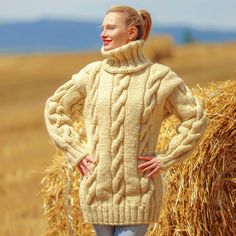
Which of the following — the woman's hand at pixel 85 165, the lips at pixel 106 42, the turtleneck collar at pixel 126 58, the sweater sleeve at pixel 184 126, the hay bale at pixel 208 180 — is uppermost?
the lips at pixel 106 42

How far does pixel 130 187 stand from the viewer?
4848 mm

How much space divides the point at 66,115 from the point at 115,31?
52 centimetres

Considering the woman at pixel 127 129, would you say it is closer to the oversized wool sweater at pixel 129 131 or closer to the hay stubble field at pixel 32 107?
the oversized wool sweater at pixel 129 131

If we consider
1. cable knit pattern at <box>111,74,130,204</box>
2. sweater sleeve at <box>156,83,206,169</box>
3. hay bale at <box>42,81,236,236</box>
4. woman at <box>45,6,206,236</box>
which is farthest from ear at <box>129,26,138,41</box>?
hay bale at <box>42,81,236,236</box>

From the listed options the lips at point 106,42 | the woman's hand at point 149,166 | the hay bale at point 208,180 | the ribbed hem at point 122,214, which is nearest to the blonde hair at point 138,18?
the lips at point 106,42

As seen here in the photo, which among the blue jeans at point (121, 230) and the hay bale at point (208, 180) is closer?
the blue jeans at point (121, 230)

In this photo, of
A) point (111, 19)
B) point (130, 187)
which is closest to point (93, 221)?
point (130, 187)

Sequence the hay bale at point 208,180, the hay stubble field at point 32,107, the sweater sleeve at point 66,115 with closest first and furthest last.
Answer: the sweater sleeve at point 66,115
the hay bale at point 208,180
the hay stubble field at point 32,107

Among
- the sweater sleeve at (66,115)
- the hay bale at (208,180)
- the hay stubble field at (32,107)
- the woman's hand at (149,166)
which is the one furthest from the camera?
the hay stubble field at (32,107)

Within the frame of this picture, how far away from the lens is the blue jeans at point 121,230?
488 cm

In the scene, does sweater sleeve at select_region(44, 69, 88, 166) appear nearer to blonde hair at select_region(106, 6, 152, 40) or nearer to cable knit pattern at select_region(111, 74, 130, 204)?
cable knit pattern at select_region(111, 74, 130, 204)

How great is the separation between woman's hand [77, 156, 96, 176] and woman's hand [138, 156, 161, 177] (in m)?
0.25

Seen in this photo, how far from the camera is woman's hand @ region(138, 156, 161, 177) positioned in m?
4.84

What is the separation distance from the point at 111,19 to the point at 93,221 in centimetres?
102
